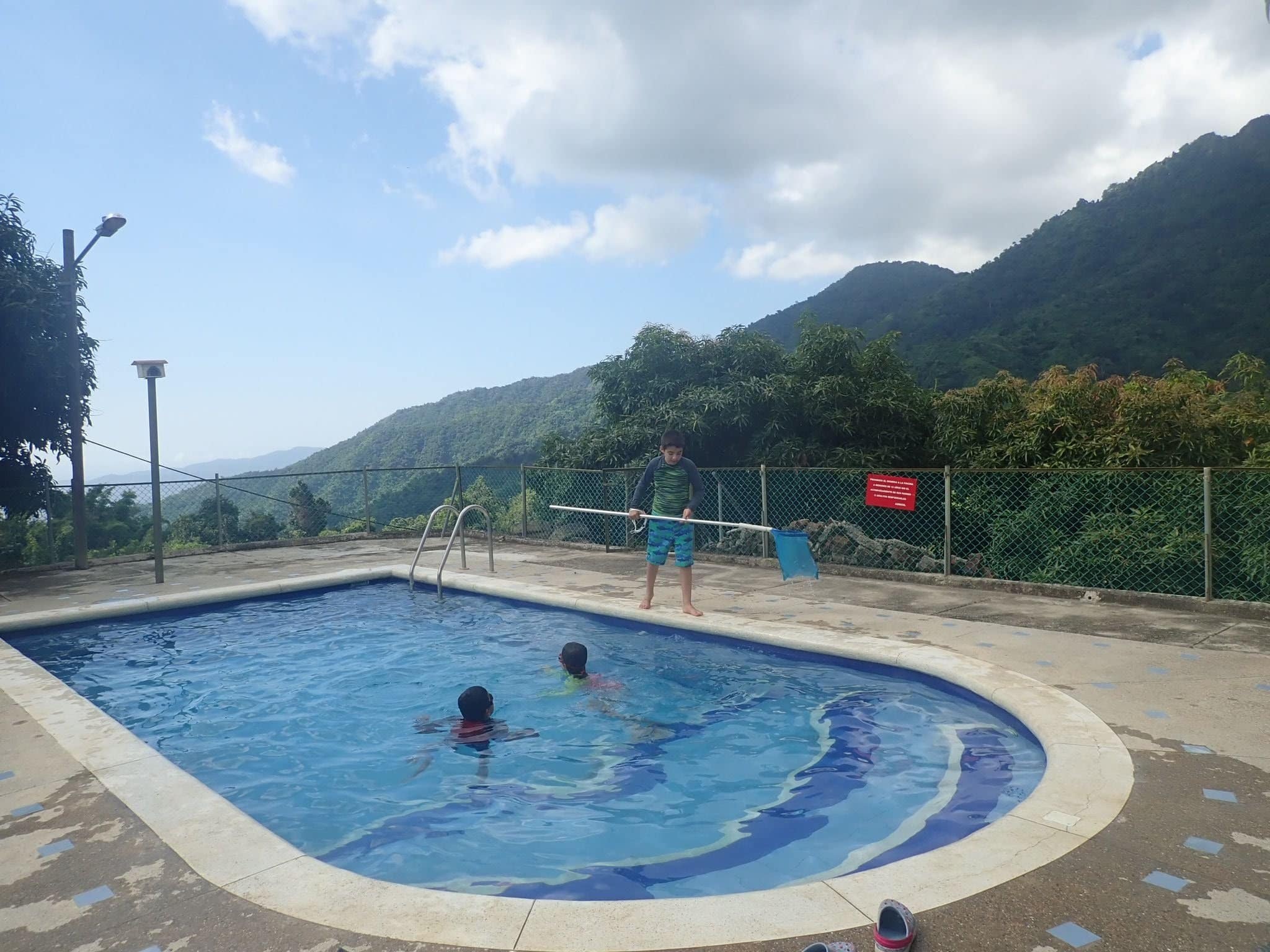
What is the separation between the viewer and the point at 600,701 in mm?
5738

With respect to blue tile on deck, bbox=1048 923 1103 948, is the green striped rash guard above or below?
above

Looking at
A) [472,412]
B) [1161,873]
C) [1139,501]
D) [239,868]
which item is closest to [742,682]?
[1161,873]

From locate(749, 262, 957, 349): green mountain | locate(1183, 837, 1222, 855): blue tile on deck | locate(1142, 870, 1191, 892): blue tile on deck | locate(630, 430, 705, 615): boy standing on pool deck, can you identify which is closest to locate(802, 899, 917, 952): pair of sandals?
locate(1142, 870, 1191, 892): blue tile on deck

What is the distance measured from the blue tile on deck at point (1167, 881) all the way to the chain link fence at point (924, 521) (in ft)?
16.9

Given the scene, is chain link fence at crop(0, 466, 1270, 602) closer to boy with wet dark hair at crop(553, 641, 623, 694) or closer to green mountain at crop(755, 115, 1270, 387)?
boy with wet dark hair at crop(553, 641, 623, 694)

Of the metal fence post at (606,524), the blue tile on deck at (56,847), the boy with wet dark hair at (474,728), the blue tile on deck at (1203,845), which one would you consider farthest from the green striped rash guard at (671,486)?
the blue tile on deck at (56,847)

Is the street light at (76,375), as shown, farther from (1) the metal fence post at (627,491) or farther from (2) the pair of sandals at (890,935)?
(2) the pair of sandals at (890,935)

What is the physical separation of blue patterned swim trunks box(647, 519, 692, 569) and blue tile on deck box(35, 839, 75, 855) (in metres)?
4.97

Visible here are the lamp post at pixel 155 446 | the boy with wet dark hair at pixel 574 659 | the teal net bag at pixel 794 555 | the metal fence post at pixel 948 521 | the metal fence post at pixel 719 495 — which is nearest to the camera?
the boy with wet dark hair at pixel 574 659

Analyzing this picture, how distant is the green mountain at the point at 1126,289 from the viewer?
2664 centimetres

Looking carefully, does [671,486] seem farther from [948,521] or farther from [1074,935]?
[1074,935]

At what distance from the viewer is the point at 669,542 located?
7637mm

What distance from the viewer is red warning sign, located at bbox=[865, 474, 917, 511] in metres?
9.15

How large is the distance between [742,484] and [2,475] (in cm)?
1035
